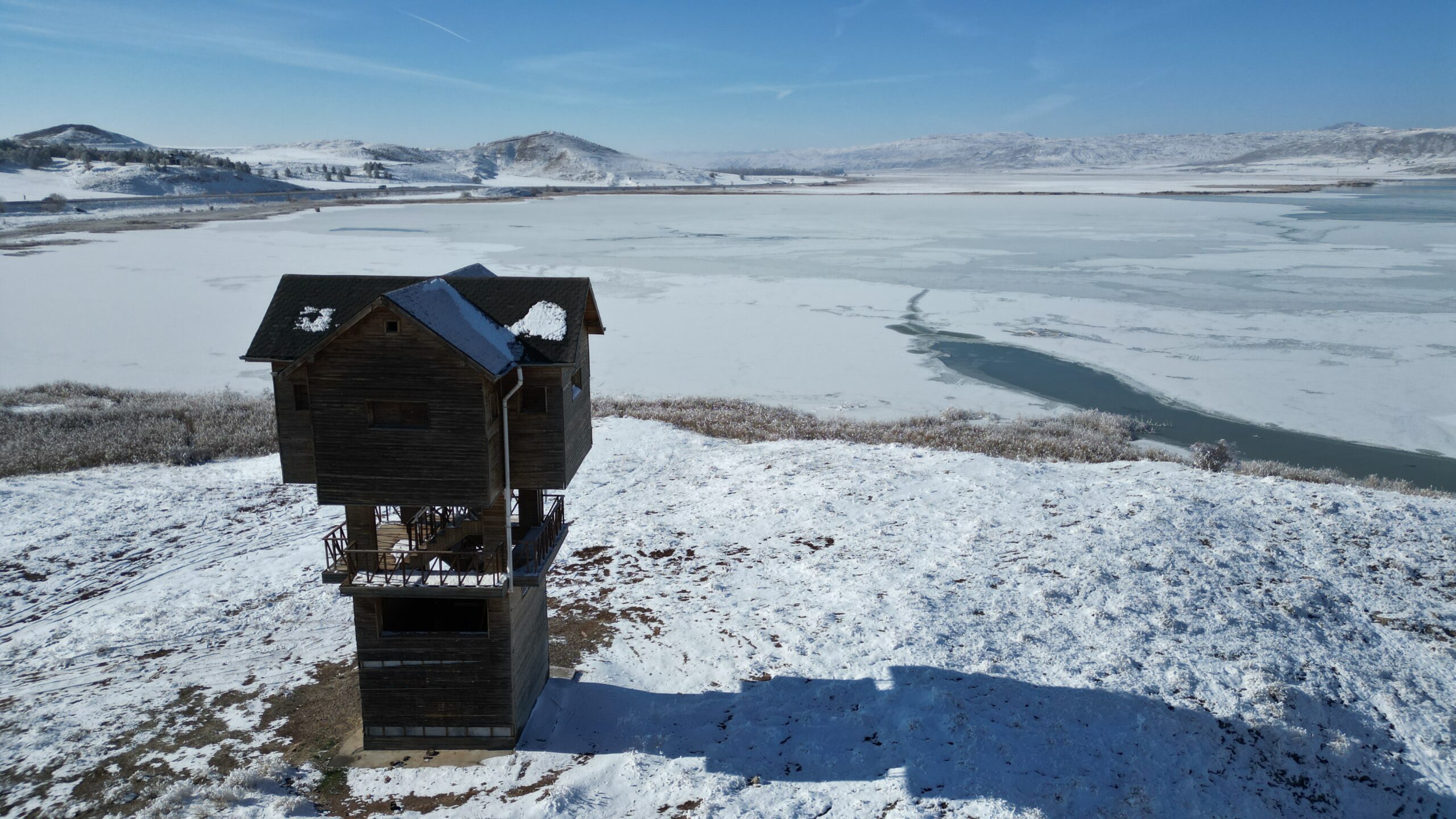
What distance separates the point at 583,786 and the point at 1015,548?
7.92m

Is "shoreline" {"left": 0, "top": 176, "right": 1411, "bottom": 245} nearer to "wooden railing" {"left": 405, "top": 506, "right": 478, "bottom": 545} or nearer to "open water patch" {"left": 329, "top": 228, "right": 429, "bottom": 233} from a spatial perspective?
"open water patch" {"left": 329, "top": 228, "right": 429, "bottom": 233}

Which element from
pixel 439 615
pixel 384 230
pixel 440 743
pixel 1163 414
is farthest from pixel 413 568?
pixel 384 230

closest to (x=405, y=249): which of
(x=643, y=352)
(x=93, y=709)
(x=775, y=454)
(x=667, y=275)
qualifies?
(x=667, y=275)

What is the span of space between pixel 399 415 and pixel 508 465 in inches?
45.3

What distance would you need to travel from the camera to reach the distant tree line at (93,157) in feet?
314

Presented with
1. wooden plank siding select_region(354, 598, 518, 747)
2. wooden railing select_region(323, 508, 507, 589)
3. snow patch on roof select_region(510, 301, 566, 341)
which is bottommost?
wooden plank siding select_region(354, 598, 518, 747)

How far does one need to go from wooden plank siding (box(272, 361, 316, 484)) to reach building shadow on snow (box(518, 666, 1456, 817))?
375cm

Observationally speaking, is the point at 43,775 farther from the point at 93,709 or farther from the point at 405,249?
the point at 405,249

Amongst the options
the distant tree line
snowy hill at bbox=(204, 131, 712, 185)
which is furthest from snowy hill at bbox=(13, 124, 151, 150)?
the distant tree line

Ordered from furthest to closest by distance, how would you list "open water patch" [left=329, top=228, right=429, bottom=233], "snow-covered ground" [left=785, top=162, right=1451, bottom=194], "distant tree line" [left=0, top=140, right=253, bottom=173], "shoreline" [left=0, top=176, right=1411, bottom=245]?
1. "snow-covered ground" [left=785, top=162, right=1451, bottom=194]
2. "distant tree line" [left=0, top=140, right=253, bottom=173]
3. "open water patch" [left=329, top=228, right=429, bottom=233]
4. "shoreline" [left=0, top=176, right=1411, bottom=245]

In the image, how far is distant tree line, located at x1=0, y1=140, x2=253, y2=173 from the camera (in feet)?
314

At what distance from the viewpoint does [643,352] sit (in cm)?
2825

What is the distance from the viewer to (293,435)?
8.52 metres

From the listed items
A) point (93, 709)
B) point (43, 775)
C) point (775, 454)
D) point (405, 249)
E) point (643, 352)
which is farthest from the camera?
point (405, 249)
